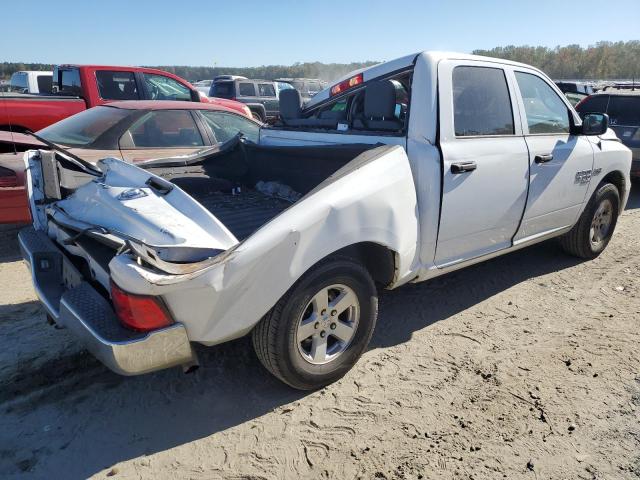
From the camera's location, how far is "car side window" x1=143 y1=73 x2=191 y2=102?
29.8 ft

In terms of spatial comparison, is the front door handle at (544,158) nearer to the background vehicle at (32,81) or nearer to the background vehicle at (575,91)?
the background vehicle at (575,91)

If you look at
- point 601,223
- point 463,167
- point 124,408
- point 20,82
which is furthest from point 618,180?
point 20,82

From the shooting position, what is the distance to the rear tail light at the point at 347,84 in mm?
3934

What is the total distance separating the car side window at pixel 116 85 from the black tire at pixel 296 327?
23.0 ft

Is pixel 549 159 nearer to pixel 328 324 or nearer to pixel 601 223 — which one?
pixel 601 223

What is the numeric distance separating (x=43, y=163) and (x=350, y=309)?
7.34 ft

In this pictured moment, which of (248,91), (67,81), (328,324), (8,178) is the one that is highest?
(67,81)

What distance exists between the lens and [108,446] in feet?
8.39

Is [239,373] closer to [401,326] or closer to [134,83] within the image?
[401,326]

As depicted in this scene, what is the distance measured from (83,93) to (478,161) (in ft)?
23.1

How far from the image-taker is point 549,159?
408 centimetres

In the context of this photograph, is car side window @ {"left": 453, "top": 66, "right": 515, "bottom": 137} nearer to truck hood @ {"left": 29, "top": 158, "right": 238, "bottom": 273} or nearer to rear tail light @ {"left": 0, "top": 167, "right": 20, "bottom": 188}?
truck hood @ {"left": 29, "top": 158, "right": 238, "bottom": 273}

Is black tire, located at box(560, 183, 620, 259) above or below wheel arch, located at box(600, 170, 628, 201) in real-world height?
below

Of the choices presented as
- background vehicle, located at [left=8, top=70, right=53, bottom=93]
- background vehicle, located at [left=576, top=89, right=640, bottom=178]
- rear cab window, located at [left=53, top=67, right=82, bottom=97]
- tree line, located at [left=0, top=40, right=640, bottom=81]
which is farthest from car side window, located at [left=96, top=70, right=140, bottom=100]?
tree line, located at [left=0, top=40, right=640, bottom=81]
